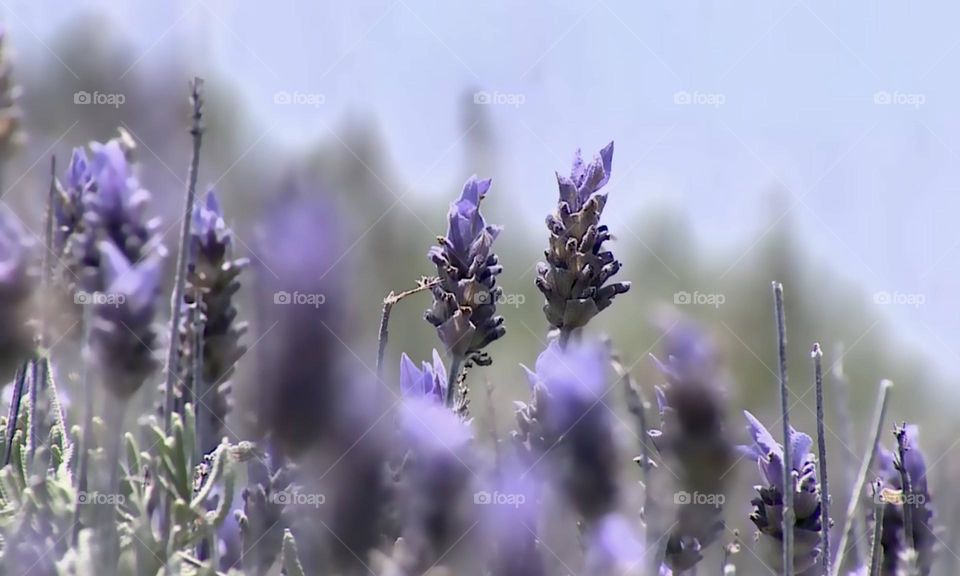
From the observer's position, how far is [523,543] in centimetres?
84

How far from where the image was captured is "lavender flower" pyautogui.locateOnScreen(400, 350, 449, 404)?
1.08 meters

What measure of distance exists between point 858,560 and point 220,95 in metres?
5.50

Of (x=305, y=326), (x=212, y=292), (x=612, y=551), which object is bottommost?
(x=612, y=551)

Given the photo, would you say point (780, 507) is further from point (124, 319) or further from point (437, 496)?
point (124, 319)

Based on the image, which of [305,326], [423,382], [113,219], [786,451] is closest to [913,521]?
[786,451]

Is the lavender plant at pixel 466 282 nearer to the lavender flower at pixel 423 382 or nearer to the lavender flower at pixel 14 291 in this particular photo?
the lavender flower at pixel 423 382

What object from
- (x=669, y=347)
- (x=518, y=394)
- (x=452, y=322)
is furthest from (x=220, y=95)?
(x=669, y=347)

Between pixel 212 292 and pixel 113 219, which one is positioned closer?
pixel 113 219

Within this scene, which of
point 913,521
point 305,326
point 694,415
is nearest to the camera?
point 305,326

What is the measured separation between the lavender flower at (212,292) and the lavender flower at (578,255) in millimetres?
331

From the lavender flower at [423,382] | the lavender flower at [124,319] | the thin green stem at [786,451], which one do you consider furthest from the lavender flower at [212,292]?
the thin green stem at [786,451]

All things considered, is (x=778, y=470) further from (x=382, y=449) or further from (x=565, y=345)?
(x=382, y=449)

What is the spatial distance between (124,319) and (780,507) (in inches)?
22.8

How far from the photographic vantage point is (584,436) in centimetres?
83
